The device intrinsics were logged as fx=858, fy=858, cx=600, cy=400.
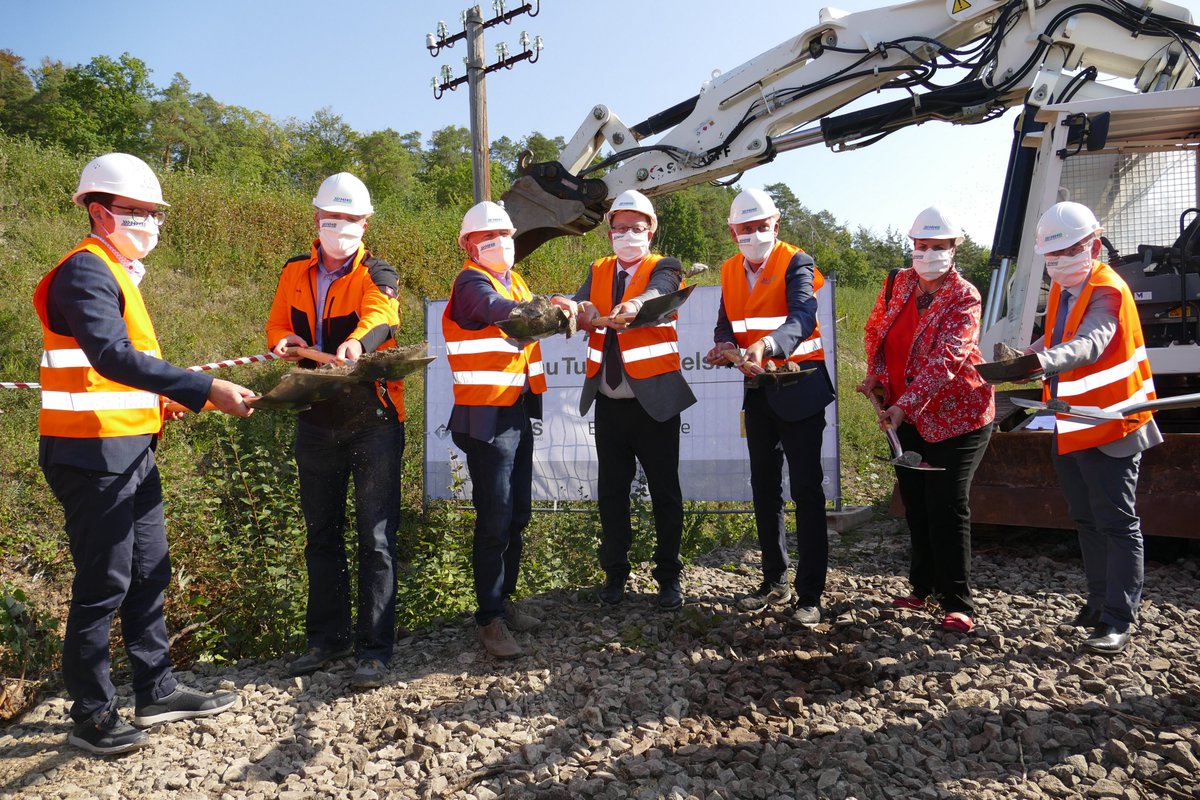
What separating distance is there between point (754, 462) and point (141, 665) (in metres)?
3.05

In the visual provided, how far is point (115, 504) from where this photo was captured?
3236 millimetres

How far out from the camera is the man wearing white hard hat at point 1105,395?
3.86 m

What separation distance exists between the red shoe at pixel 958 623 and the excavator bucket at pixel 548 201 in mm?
4386

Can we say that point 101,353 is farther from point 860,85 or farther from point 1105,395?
point 860,85

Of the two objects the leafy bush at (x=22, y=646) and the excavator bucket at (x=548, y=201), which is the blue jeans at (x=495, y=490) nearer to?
the leafy bush at (x=22, y=646)

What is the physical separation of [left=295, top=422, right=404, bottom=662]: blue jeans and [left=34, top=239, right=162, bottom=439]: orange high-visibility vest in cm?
76

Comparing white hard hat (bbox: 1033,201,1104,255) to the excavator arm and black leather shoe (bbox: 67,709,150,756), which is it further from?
black leather shoe (bbox: 67,709,150,756)

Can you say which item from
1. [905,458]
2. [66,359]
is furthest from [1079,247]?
[66,359]

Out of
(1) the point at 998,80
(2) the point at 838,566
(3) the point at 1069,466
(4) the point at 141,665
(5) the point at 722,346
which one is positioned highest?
(1) the point at 998,80

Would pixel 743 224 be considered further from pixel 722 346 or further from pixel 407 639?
pixel 407 639

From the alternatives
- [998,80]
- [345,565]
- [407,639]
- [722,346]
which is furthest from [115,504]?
[998,80]

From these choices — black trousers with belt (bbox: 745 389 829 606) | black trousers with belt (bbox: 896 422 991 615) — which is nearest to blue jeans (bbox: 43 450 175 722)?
black trousers with belt (bbox: 745 389 829 606)

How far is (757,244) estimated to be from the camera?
456cm

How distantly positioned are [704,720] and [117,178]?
124 inches
